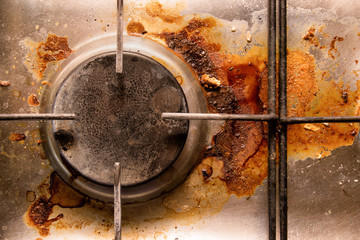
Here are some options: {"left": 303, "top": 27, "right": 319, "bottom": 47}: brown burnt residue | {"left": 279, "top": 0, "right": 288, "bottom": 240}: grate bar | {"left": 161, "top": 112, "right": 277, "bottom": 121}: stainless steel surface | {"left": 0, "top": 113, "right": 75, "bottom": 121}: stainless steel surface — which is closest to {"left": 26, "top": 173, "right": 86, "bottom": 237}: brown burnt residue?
{"left": 0, "top": 113, "right": 75, "bottom": 121}: stainless steel surface

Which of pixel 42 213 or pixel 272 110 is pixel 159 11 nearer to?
pixel 272 110

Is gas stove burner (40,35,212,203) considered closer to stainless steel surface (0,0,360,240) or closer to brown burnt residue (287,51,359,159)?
stainless steel surface (0,0,360,240)

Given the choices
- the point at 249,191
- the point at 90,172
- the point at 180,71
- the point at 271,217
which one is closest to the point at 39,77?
the point at 90,172

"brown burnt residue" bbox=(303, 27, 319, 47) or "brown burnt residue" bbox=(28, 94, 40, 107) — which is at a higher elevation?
"brown burnt residue" bbox=(303, 27, 319, 47)

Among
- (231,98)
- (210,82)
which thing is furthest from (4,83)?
(231,98)

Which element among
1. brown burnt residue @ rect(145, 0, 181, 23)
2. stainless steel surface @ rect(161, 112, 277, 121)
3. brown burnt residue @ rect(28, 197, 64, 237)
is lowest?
brown burnt residue @ rect(28, 197, 64, 237)

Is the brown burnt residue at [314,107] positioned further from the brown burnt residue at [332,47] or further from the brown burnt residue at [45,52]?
the brown burnt residue at [45,52]
